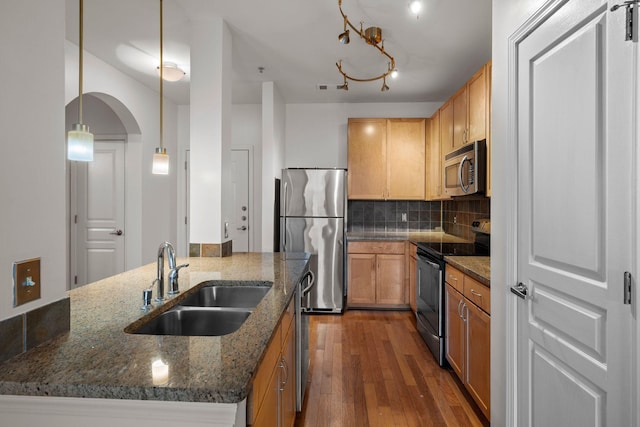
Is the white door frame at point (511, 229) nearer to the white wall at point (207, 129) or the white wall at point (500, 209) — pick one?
the white wall at point (500, 209)

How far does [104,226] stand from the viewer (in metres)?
4.43

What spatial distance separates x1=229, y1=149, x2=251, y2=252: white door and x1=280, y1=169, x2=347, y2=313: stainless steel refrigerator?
975 mm

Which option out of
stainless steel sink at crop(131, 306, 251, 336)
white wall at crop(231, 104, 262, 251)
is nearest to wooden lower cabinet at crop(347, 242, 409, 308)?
white wall at crop(231, 104, 262, 251)

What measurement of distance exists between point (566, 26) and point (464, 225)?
300cm

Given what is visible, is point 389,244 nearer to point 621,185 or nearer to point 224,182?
point 224,182

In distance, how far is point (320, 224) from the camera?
13.8 feet

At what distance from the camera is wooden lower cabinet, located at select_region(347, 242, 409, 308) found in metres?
4.24

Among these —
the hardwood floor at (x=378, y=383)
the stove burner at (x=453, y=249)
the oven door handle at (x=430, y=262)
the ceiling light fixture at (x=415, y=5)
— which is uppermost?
the ceiling light fixture at (x=415, y=5)

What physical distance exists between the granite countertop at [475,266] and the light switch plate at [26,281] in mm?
1959

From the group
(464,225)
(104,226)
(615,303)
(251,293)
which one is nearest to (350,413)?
(251,293)

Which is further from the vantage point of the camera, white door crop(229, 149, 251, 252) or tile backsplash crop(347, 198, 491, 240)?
white door crop(229, 149, 251, 252)

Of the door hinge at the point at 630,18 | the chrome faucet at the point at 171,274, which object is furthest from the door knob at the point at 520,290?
the chrome faucet at the point at 171,274

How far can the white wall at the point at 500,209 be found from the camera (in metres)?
1.67

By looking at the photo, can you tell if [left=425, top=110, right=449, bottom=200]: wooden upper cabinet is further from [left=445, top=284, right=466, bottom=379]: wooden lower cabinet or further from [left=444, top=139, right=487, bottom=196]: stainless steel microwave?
[left=445, top=284, right=466, bottom=379]: wooden lower cabinet
